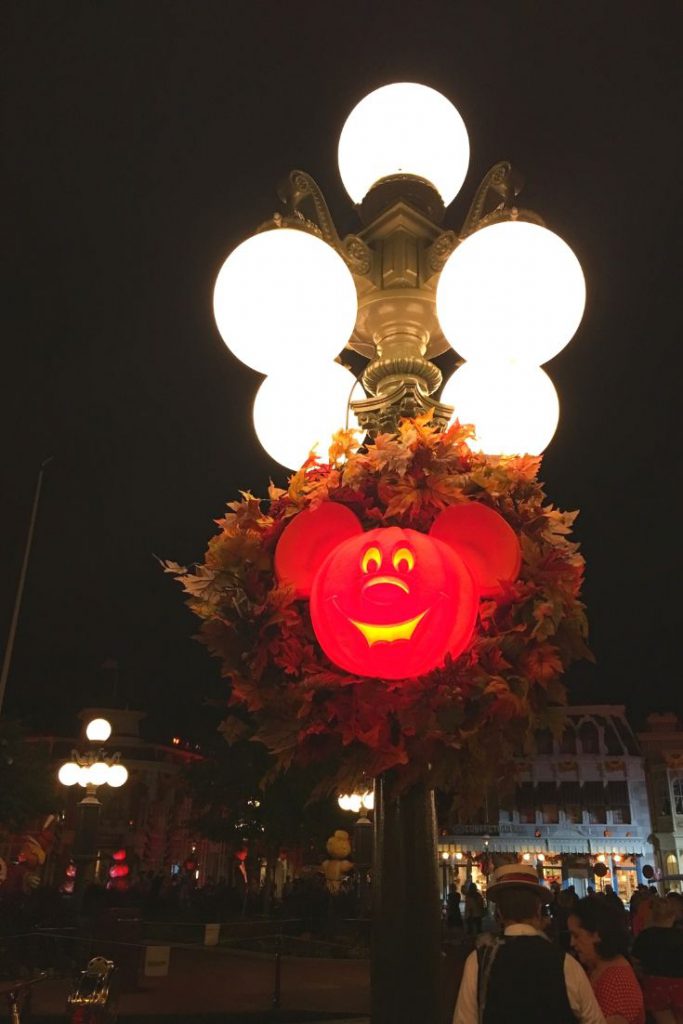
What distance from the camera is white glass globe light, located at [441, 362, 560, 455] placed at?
3562 mm

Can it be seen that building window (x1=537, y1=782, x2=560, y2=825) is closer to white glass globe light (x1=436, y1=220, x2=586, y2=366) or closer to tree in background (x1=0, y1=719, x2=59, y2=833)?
tree in background (x1=0, y1=719, x2=59, y2=833)

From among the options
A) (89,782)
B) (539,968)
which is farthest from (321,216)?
(89,782)

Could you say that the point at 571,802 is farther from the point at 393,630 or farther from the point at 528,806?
the point at 393,630

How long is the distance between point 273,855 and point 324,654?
2762 cm

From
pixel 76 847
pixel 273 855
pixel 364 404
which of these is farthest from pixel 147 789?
pixel 364 404

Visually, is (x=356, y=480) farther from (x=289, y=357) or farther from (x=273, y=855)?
(x=273, y=855)

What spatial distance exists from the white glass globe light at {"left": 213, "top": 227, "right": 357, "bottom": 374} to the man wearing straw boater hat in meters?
2.47

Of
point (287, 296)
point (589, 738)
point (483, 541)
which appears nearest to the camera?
point (483, 541)

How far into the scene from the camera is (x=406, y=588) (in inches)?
97.0

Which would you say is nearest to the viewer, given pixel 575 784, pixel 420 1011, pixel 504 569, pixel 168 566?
pixel 420 1011

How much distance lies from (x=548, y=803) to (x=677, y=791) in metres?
8.02

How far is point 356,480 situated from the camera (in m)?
2.89

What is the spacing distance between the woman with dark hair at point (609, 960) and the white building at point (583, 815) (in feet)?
146

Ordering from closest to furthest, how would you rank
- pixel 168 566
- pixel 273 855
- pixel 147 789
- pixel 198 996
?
pixel 168 566
pixel 198 996
pixel 273 855
pixel 147 789
